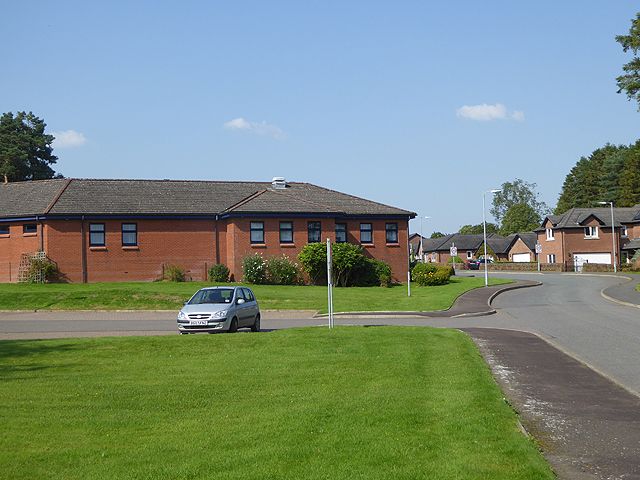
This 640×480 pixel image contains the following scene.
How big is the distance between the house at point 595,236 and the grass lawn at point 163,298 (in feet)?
162

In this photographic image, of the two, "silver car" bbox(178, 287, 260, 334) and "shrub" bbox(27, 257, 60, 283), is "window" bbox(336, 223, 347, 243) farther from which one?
"silver car" bbox(178, 287, 260, 334)

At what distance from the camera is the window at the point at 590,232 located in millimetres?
87938

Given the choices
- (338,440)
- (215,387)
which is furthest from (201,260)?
(338,440)

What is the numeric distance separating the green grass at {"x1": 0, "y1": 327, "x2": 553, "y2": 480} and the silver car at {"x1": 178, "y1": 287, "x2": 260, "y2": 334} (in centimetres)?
632

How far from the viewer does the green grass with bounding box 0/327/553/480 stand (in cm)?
688

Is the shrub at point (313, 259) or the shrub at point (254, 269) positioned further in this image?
the shrub at point (313, 259)

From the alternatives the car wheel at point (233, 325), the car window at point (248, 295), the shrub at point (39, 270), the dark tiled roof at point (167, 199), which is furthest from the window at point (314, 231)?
the car wheel at point (233, 325)

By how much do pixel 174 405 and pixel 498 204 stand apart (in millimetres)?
167642

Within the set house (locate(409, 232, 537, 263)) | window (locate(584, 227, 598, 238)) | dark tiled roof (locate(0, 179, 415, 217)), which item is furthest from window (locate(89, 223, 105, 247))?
house (locate(409, 232, 537, 263))

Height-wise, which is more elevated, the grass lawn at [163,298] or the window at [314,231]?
the window at [314,231]

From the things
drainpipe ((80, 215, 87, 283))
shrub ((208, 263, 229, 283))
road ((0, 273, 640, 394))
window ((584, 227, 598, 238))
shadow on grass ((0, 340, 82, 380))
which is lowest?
road ((0, 273, 640, 394))

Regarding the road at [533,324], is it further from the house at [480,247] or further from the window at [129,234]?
the house at [480,247]

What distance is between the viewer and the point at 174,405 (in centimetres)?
990

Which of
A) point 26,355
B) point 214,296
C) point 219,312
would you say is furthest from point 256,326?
point 26,355
